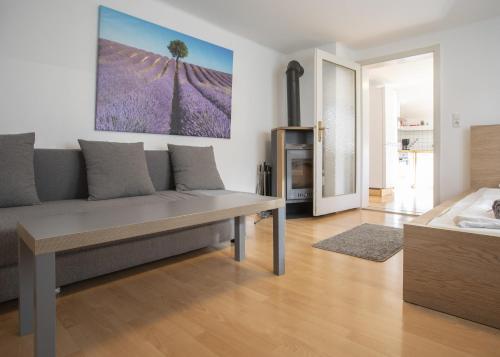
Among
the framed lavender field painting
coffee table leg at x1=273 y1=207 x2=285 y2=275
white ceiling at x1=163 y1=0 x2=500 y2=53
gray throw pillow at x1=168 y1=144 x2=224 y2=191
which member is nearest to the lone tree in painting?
the framed lavender field painting

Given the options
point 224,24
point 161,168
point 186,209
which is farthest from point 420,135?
point 186,209

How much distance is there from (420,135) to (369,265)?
22.5ft

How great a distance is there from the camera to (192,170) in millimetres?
2734

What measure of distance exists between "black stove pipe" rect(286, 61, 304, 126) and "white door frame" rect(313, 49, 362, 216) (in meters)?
0.41

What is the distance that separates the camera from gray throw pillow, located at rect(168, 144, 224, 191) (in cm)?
268

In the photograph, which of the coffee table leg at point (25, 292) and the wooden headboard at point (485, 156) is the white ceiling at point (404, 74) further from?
the coffee table leg at point (25, 292)

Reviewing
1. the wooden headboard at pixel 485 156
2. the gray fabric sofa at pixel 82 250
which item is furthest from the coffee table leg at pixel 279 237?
the wooden headboard at pixel 485 156

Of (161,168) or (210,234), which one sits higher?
(161,168)

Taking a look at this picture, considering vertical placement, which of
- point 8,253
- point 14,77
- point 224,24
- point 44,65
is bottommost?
point 8,253

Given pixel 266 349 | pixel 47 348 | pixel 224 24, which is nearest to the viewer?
pixel 47 348

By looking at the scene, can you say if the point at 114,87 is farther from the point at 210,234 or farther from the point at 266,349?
the point at 266,349

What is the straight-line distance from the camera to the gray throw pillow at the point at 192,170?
105 inches

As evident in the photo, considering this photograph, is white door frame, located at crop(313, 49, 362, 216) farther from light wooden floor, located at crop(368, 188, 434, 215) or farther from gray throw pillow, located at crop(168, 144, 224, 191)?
gray throw pillow, located at crop(168, 144, 224, 191)

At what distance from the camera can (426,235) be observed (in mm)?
1438
